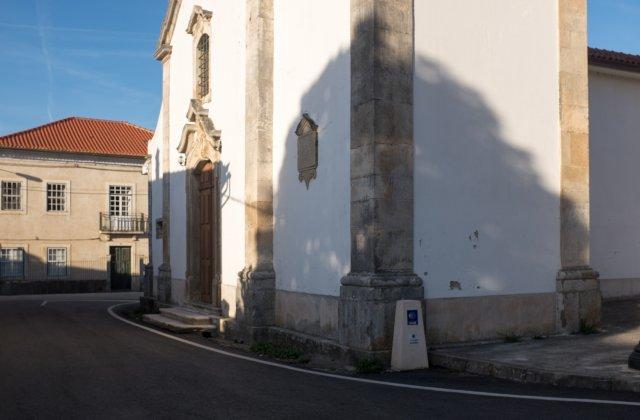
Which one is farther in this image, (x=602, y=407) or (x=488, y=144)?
(x=488, y=144)

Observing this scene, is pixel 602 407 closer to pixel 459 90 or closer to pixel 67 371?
pixel 459 90

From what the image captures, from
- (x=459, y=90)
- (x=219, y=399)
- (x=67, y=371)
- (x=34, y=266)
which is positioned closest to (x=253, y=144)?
(x=459, y=90)

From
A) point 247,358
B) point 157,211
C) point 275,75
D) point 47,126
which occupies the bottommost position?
point 247,358

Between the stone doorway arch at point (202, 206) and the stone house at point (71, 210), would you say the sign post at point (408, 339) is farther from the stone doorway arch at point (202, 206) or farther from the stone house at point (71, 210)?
the stone house at point (71, 210)

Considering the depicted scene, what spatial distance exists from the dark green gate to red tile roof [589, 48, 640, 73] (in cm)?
3000

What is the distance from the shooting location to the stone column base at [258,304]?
12375 millimetres

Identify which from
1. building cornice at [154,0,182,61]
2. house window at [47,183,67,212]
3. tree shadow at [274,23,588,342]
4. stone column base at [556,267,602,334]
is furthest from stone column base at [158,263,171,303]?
house window at [47,183,67,212]

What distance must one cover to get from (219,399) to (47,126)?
36412mm

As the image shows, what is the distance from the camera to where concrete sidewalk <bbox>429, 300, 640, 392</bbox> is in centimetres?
745

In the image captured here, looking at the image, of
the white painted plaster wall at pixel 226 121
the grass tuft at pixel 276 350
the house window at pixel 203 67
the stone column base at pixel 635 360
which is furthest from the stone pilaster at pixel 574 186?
the house window at pixel 203 67

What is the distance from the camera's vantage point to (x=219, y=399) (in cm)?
724

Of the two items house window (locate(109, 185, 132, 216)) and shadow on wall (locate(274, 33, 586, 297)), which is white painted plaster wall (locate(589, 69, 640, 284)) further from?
house window (locate(109, 185, 132, 216))

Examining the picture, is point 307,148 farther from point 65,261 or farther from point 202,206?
point 65,261

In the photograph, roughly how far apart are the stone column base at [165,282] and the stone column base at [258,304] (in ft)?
22.2
